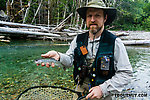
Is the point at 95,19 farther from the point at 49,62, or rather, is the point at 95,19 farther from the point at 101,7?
the point at 49,62

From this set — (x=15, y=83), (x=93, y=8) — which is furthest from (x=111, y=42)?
(x=15, y=83)

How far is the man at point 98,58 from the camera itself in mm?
1651

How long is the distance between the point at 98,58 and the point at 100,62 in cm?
7

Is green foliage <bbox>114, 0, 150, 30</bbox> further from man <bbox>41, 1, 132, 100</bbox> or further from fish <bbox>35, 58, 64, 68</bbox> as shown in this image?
fish <bbox>35, 58, 64, 68</bbox>

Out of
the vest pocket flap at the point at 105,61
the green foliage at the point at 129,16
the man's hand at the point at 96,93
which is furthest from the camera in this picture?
the green foliage at the point at 129,16

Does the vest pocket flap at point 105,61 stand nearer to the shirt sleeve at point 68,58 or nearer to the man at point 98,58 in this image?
the man at point 98,58

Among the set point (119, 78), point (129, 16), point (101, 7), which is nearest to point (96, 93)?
point (119, 78)

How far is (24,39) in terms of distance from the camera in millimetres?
13469

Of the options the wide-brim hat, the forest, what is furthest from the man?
the forest

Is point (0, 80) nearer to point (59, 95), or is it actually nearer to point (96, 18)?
point (59, 95)

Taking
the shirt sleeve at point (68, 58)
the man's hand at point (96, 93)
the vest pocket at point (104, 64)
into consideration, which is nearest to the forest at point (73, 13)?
the shirt sleeve at point (68, 58)

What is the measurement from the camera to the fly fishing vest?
177 cm

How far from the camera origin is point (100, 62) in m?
1.80

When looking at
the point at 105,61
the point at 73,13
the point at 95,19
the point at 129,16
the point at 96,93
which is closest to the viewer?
the point at 96,93
